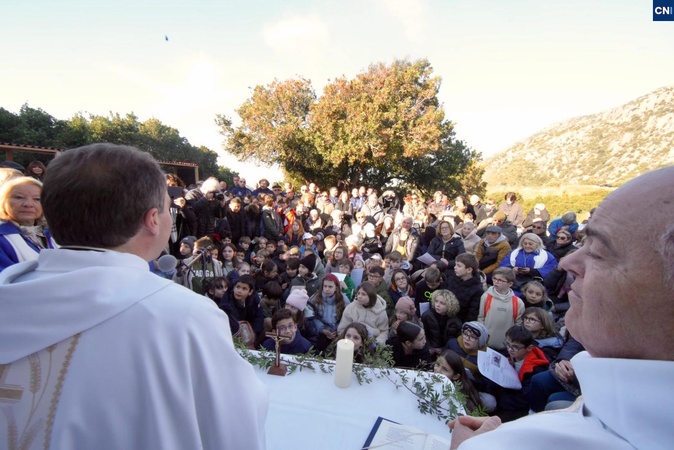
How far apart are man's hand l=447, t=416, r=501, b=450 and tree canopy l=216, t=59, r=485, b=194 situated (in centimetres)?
1500

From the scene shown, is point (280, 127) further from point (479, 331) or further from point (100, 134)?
point (100, 134)

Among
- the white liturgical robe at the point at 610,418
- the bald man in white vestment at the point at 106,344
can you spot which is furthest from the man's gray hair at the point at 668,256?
the bald man in white vestment at the point at 106,344

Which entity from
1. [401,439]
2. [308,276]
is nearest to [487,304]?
[308,276]

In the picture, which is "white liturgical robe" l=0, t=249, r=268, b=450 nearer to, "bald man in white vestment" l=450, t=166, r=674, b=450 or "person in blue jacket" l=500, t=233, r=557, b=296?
"bald man in white vestment" l=450, t=166, r=674, b=450

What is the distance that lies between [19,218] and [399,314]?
3411 millimetres

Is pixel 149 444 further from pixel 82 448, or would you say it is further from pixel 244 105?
pixel 244 105

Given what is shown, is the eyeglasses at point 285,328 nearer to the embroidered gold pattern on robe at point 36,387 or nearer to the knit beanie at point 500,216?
the embroidered gold pattern on robe at point 36,387

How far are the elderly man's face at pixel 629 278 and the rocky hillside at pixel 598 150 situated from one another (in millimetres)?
51661

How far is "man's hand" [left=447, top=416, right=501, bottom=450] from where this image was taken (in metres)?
1.01

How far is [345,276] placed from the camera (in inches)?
193

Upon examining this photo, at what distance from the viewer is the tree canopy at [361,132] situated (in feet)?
52.1

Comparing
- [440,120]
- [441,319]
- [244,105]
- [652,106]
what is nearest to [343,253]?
[441,319]

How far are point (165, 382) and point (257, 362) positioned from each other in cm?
126

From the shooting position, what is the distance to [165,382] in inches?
30.2
